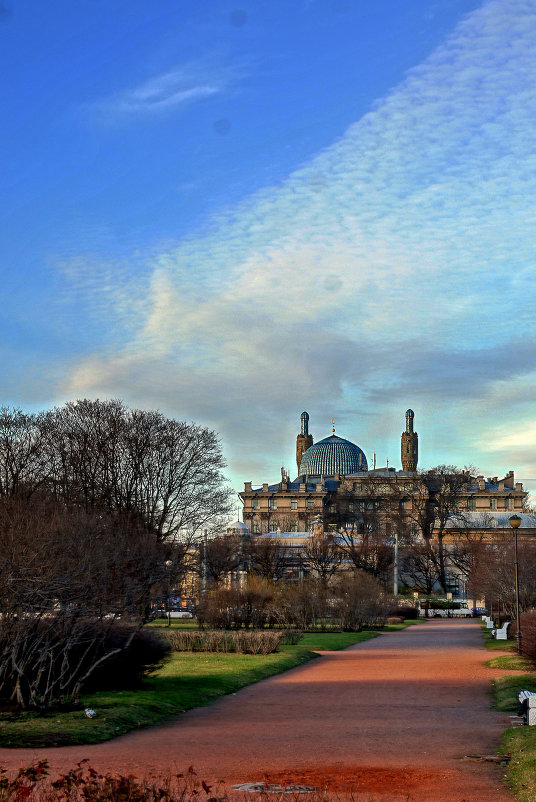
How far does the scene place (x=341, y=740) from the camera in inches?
603

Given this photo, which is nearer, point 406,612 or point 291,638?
point 291,638

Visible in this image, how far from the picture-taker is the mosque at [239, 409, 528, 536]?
113m

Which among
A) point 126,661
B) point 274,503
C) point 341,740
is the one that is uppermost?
point 274,503

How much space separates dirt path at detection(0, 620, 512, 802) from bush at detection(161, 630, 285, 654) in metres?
7.28

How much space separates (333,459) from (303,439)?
23.3 m

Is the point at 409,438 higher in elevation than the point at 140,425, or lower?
higher

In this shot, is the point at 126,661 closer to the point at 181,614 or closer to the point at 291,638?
the point at 291,638

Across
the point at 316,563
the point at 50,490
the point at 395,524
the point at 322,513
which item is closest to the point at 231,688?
the point at 50,490

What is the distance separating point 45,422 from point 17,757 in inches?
1509

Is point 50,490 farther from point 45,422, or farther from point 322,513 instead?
point 322,513

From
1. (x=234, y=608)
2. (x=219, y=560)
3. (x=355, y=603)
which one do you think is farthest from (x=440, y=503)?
(x=234, y=608)

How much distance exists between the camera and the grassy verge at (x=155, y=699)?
1500 centimetres

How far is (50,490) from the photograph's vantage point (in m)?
46.1

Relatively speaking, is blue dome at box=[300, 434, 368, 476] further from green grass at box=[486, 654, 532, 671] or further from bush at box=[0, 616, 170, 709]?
bush at box=[0, 616, 170, 709]
